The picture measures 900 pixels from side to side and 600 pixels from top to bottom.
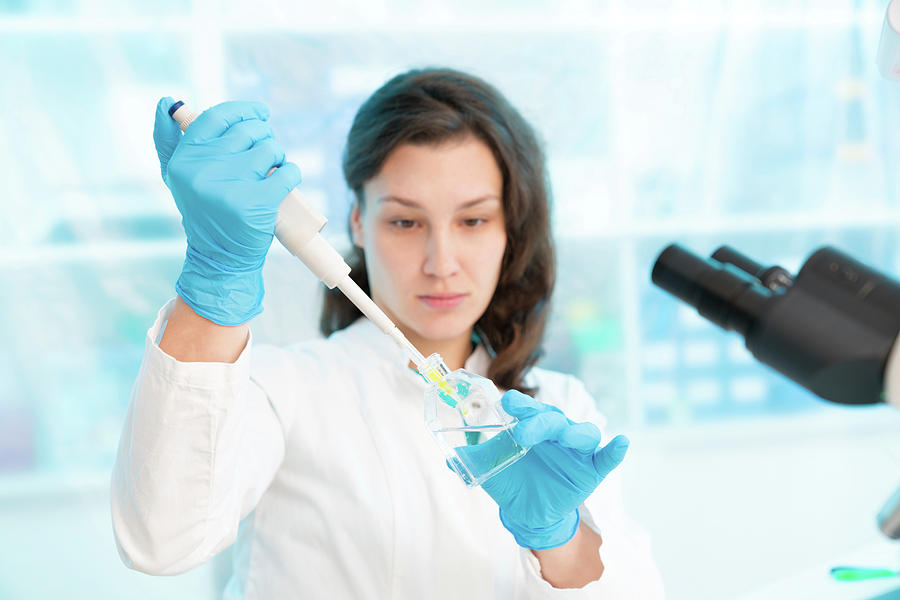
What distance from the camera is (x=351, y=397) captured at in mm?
1220

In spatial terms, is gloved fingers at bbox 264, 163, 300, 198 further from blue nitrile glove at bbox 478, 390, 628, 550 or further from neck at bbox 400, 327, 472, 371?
neck at bbox 400, 327, 472, 371

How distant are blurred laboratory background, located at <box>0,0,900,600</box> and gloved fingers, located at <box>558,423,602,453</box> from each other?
2.89ft

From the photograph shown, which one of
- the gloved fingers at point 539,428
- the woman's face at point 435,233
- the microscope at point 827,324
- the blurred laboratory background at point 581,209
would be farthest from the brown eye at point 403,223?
the microscope at point 827,324

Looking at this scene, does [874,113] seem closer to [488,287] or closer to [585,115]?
[585,115]

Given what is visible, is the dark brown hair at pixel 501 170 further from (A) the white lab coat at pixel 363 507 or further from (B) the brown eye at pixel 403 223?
(A) the white lab coat at pixel 363 507

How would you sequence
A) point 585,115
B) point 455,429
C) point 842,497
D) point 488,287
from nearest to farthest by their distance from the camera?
point 455,429
point 488,287
point 585,115
point 842,497

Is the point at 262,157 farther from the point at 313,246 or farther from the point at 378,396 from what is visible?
the point at 378,396

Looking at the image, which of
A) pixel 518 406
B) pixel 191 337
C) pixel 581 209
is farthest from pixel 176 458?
pixel 581 209

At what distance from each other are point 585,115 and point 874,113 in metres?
0.85

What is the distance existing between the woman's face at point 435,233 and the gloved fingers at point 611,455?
418 mm

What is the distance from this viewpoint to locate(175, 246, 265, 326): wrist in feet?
2.64

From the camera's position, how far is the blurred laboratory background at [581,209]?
1.59 metres

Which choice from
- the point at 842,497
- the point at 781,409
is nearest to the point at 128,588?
the point at 781,409

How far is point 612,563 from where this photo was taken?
1012 mm
